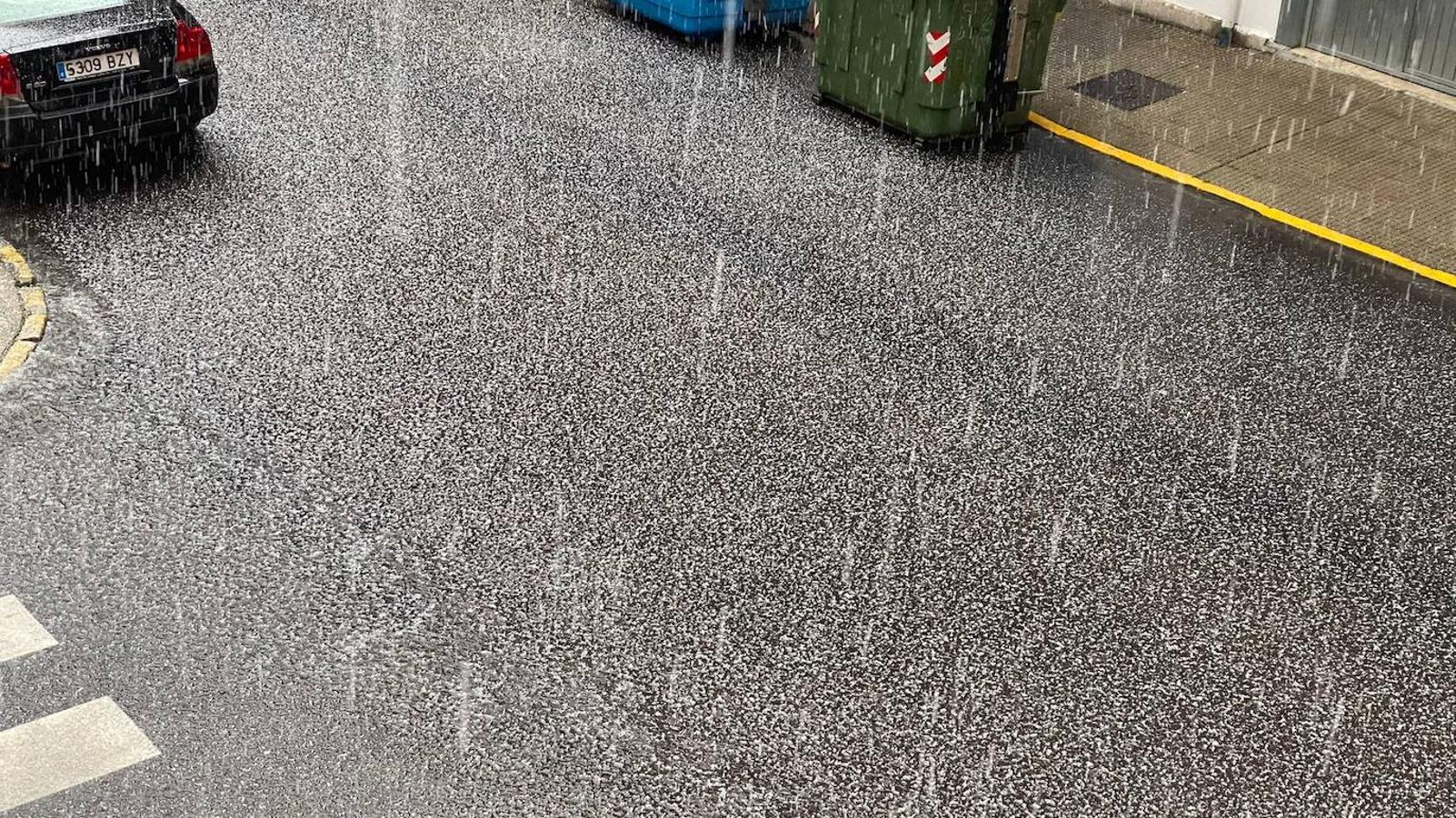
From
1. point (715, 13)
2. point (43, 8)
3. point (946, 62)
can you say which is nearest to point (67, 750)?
point (43, 8)

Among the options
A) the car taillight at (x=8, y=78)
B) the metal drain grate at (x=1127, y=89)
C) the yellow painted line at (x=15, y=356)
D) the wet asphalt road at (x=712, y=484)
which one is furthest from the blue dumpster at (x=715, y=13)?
the yellow painted line at (x=15, y=356)

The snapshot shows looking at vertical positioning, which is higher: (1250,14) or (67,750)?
(1250,14)

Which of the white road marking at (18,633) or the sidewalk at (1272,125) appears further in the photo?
the sidewalk at (1272,125)

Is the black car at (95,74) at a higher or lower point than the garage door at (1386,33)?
lower

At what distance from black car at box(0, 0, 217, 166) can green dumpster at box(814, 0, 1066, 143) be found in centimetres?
457

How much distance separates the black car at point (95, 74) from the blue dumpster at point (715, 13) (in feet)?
13.5

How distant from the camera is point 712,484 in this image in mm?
7359

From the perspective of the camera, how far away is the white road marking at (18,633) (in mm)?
6109

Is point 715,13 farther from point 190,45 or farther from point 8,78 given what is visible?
point 8,78

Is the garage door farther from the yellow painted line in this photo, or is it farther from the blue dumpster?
the yellow painted line

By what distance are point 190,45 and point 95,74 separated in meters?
0.65

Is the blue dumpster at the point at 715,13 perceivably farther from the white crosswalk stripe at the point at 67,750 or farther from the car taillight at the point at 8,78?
the white crosswalk stripe at the point at 67,750

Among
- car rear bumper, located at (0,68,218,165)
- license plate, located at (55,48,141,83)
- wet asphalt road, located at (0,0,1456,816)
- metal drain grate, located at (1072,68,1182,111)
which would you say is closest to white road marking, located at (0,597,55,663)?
wet asphalt road, located at (0,0,1456,816)

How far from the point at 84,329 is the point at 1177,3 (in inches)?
380
